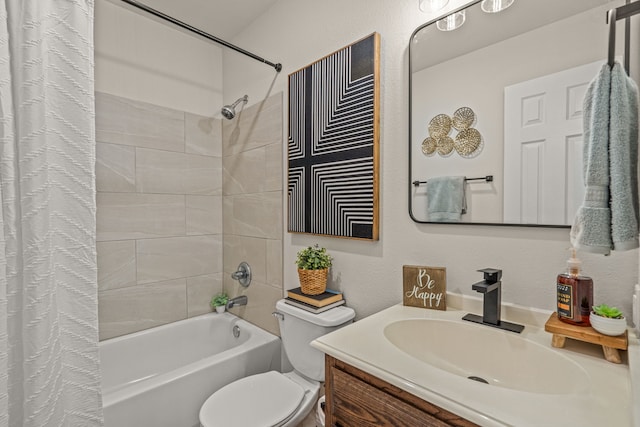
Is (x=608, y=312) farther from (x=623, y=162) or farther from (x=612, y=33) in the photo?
(x=612, y=33)

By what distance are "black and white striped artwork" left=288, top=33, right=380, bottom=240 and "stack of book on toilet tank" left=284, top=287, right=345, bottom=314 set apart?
29 centimetres

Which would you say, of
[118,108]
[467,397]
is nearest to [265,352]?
[467,397]

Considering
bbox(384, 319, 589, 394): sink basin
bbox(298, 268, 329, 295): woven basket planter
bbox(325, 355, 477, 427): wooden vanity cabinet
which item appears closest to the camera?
bbox(325, 355, 477, 427): wooden vanity cabinet

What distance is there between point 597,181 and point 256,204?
173 cm

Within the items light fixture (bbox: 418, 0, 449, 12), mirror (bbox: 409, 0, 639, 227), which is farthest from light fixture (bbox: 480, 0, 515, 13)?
light fixture (bbox: 418, 0, 449, 12)

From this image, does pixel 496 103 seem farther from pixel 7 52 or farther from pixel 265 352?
pixel 265 352

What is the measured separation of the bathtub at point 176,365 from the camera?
1376mm

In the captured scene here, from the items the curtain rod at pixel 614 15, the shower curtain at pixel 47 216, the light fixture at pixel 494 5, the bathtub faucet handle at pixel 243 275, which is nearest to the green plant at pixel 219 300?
the bathtub faucet handle at pixel 243 275

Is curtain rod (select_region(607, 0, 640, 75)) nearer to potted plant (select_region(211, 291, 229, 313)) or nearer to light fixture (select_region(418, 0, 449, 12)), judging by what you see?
light fixture (select_region(418, 0, 449, 12))

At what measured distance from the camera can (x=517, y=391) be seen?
2.16 ft

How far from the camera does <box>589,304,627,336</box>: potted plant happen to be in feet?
2.50

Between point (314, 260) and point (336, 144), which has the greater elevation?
point (336, 144)

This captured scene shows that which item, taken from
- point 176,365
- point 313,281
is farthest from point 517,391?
point 176,365

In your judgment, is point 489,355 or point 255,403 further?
point 255,403
